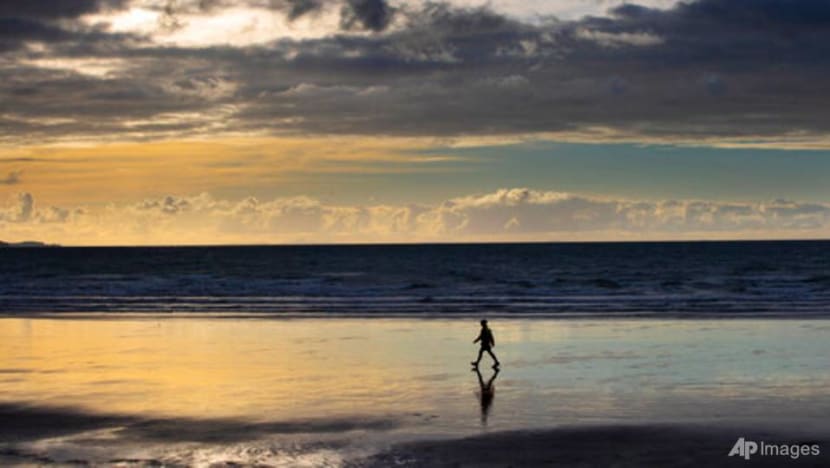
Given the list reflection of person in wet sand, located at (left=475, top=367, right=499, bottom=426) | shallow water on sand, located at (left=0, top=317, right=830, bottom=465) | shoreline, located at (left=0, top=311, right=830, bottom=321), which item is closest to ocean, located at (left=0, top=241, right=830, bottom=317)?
shoreline, located at (left=0, top=311, right=830, bottom=321)

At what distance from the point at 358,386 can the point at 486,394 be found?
3.38m

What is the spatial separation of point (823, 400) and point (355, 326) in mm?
22816

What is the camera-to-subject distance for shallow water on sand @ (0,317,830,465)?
18.6 meters

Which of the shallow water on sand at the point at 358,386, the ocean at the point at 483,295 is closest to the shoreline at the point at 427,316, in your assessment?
the ocean at the point at 483,295

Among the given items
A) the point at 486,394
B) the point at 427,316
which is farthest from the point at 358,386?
the point at 427,316

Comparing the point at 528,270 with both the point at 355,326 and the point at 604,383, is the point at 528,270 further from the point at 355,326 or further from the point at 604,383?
the point at 604,383

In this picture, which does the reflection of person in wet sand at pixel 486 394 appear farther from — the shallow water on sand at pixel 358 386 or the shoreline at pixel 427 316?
the shoreline at pixel 427 316

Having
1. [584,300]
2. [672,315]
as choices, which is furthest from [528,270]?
[672,315]

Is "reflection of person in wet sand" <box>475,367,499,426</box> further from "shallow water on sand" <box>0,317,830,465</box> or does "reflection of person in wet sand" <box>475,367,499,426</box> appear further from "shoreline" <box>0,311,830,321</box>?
"shoreline" <box>0,311,830,321</box>

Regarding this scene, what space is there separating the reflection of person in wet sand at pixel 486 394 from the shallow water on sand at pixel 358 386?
0.35 feet

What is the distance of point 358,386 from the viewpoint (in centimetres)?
2412

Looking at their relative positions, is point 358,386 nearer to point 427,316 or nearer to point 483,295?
point 427,316

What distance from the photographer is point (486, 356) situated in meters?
28.9

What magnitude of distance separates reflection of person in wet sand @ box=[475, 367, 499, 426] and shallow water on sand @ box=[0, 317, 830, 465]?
0.35 ft
